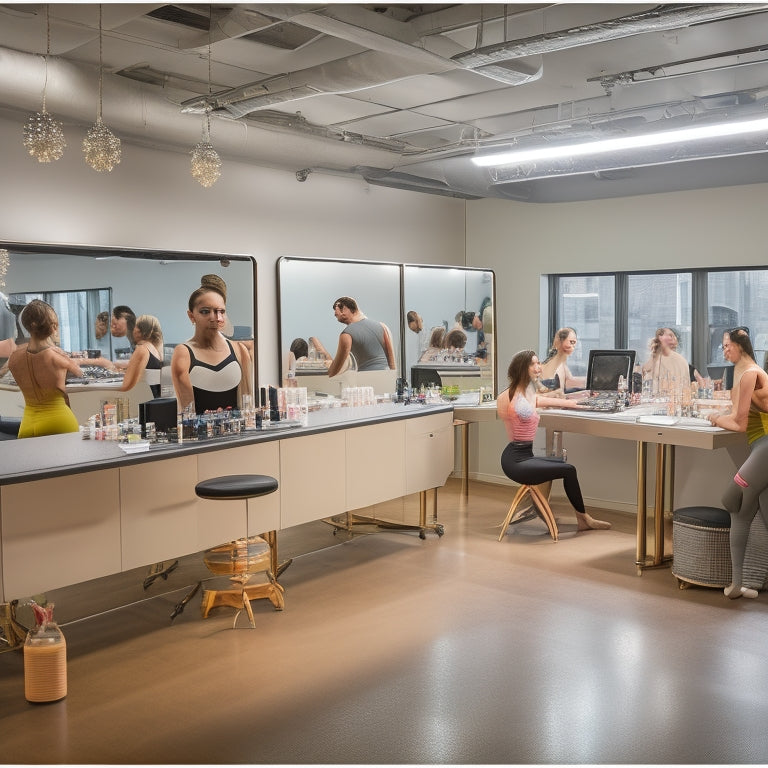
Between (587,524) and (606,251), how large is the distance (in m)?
2.71

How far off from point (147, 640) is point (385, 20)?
138 inches

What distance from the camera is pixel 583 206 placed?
27.7 feet

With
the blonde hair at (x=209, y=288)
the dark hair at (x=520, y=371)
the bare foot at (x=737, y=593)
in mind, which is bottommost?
the bare foot at (x=737, y=593)

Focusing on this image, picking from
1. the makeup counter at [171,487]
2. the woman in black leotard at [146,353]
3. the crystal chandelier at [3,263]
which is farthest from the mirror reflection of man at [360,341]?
the crystal chandelier at [3,263]

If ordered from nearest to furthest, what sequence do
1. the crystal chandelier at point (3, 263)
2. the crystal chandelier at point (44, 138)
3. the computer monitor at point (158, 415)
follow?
the crystal chandelier at point (44, 138) < the computer monitor at point (158, 415) < the crystal chandelier at point (3, 263)

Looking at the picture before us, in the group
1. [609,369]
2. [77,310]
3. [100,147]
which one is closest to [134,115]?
[100,147]

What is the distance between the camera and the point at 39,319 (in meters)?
5.46

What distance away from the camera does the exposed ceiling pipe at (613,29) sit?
4016 millimetres

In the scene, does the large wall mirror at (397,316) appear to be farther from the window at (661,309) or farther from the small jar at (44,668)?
the small jar at (44,668)

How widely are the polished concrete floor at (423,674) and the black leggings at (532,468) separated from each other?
0.78 meters

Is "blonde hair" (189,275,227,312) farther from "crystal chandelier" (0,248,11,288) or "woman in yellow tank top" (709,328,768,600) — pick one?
"woman in yellow tank top" (709,328,768,600)

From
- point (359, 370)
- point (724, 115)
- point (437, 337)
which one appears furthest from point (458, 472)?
point (724, 115)

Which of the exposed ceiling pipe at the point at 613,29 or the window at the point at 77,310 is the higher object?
the exposed ceiling pipe at the point at 613,29

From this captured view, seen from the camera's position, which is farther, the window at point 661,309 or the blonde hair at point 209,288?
the window at point 661,309
